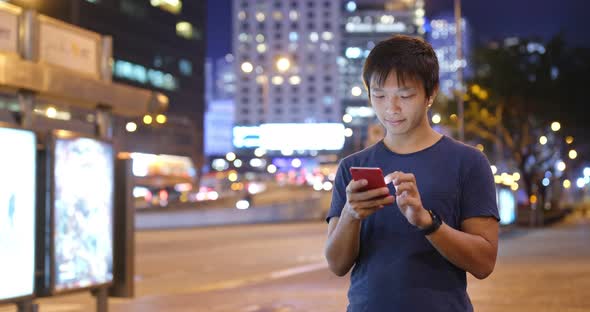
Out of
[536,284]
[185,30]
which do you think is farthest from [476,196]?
[185,30]

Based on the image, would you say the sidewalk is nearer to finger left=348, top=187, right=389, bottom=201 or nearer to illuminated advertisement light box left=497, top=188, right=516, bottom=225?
finger left=348, top=187, right=389, bottom=201

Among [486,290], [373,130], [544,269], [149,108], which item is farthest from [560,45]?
[149,108]

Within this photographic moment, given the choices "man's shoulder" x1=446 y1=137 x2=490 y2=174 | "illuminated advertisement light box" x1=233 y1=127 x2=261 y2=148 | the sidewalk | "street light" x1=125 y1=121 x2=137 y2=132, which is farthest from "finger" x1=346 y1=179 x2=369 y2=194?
"illuminated advertisement light box" x1=233 y1=127 x2=261 y2=148

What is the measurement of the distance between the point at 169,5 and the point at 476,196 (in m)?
109

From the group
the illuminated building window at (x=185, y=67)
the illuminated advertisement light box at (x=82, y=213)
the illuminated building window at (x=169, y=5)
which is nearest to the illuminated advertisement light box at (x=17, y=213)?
the illuminated advertisement light box at (x=82, y=213)

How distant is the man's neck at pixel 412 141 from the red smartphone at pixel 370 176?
402mm

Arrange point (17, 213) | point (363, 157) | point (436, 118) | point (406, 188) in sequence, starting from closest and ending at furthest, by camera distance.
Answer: point (406, 188) < point (363, 157) < point (17, 213) < point (436, 118)

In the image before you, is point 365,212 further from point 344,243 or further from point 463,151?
point 463,151

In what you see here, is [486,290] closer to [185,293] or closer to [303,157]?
[185,293]

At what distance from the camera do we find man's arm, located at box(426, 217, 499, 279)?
319cm

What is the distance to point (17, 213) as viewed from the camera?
32.3 feet

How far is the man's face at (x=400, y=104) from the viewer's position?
3.40 meters

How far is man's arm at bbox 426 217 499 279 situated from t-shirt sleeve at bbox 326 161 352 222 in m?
0.45

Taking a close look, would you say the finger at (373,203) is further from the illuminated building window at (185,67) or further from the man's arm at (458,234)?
the illuminated building window at (185,67)
